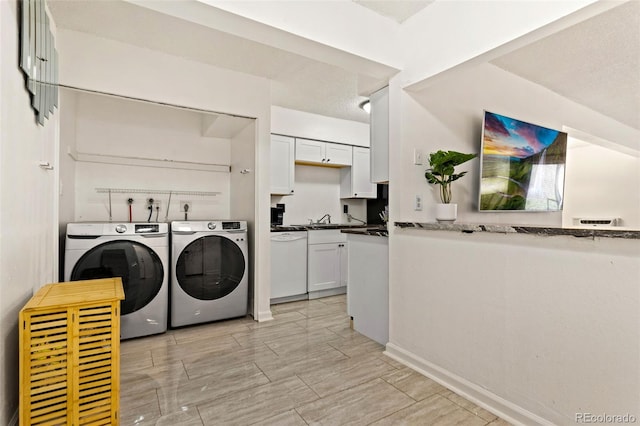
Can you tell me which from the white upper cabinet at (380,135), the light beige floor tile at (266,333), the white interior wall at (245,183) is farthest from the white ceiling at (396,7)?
the light beige floor tile at (266,333)

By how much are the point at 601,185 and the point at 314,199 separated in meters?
4.09

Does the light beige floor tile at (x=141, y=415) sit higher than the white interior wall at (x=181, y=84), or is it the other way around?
the white interior wall at (x=181, y=84)

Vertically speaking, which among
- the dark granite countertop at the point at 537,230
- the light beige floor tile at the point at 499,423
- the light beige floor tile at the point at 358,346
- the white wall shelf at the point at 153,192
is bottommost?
the light beige floor tile at the point at 358,346

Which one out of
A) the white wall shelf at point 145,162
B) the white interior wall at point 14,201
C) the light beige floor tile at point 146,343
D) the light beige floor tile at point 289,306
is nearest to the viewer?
the white interior wall at point 14,201

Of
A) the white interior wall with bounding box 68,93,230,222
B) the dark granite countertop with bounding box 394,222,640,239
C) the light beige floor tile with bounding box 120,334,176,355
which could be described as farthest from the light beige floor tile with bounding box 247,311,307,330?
the dark granite countertop with bounding box 394,222,640,239

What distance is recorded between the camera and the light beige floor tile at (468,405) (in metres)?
1.64

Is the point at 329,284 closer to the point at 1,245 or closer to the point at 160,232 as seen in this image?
the point at 160,232

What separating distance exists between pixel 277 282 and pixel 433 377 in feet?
6.95

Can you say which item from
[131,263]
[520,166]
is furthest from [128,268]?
[520,166]

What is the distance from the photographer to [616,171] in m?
4.39

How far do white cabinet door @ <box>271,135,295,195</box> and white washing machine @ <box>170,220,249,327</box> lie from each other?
90 cm

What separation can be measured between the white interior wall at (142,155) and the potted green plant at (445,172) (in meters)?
2.56

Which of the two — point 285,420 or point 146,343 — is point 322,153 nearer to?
point 146,343

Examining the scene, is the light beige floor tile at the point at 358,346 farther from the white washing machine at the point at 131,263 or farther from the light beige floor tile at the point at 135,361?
the white washing machine at the point at 131,263
